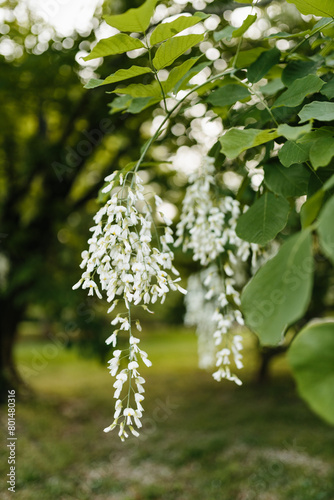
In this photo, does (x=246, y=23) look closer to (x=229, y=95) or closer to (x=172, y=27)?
(x=229, y=95)

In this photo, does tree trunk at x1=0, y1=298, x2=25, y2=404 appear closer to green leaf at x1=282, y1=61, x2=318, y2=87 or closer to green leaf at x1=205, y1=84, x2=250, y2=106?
green leaf at x1=205, y1=84, x2=250, y2=106

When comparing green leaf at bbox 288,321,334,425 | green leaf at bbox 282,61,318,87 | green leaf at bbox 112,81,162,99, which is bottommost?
green leaf at bbox 288,321,334,425

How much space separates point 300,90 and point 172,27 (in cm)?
34

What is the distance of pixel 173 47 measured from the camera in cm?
96

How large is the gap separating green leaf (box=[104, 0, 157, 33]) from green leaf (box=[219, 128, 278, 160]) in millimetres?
275

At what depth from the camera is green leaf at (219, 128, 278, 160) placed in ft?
2.70

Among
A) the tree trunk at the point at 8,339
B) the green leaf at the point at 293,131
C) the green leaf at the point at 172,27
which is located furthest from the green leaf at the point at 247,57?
the tree trunk at the point at 8,339

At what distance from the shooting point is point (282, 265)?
599mm

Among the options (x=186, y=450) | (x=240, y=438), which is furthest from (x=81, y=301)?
(x=240, y=438)

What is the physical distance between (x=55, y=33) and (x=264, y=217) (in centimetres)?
411

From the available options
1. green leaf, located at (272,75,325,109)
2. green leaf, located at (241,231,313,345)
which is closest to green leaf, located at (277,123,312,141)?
green leaf, located at (241,231,313,345)

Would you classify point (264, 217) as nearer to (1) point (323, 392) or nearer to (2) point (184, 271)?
(1) point (323, 392)

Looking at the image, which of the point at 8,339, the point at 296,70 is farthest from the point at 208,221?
the point at 8,339

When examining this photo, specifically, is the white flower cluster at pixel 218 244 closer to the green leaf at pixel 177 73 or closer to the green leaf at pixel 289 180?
the green leaf at pixel 289 180
